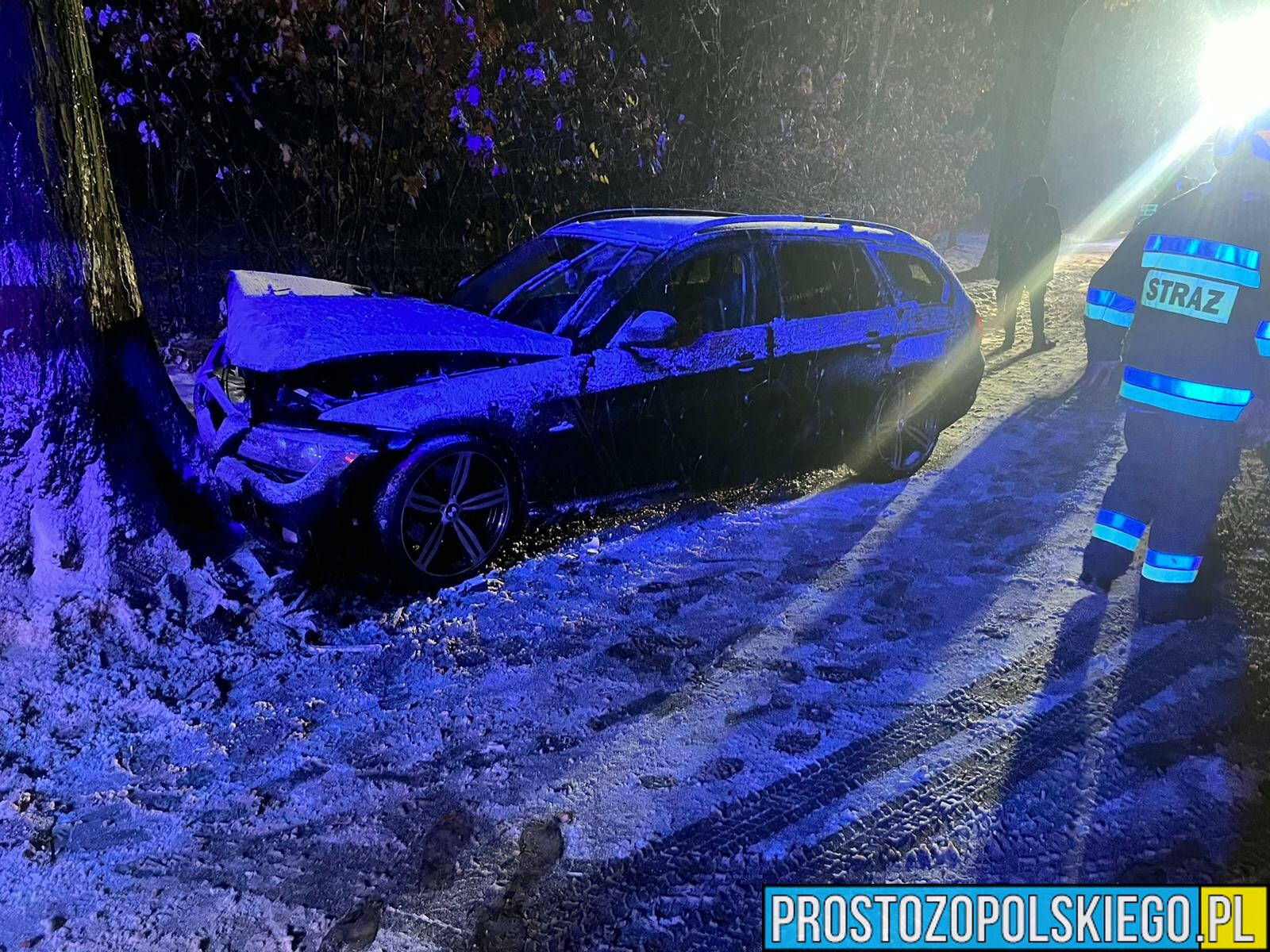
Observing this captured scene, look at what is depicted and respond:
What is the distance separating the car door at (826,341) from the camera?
16.0 ft

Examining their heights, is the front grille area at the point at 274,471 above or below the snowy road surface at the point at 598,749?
above

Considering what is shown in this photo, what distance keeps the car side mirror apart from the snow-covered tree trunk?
7.31ft

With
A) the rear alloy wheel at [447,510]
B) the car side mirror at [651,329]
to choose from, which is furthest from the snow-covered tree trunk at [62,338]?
the car side mirror at [651,329]

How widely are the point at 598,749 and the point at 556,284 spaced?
8.30ft

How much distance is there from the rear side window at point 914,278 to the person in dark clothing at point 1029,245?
389 cm

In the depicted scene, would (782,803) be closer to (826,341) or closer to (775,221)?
(826,341)

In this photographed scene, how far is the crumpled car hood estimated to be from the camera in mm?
3666

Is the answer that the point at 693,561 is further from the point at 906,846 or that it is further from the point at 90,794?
the point at 90,794

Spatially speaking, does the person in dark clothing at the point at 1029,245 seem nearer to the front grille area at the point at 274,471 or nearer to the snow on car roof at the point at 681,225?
the snow on car roof at the point at 681,225

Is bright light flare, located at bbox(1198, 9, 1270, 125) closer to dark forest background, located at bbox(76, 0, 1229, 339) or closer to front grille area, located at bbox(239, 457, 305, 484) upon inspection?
dark forest background, located at bbox(76, 0, 1229, 339)

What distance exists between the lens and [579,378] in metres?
4.18

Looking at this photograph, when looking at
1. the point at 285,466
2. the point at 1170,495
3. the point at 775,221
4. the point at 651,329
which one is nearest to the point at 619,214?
the point at 775,221

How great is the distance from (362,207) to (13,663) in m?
5.85

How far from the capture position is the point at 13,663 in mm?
3305
